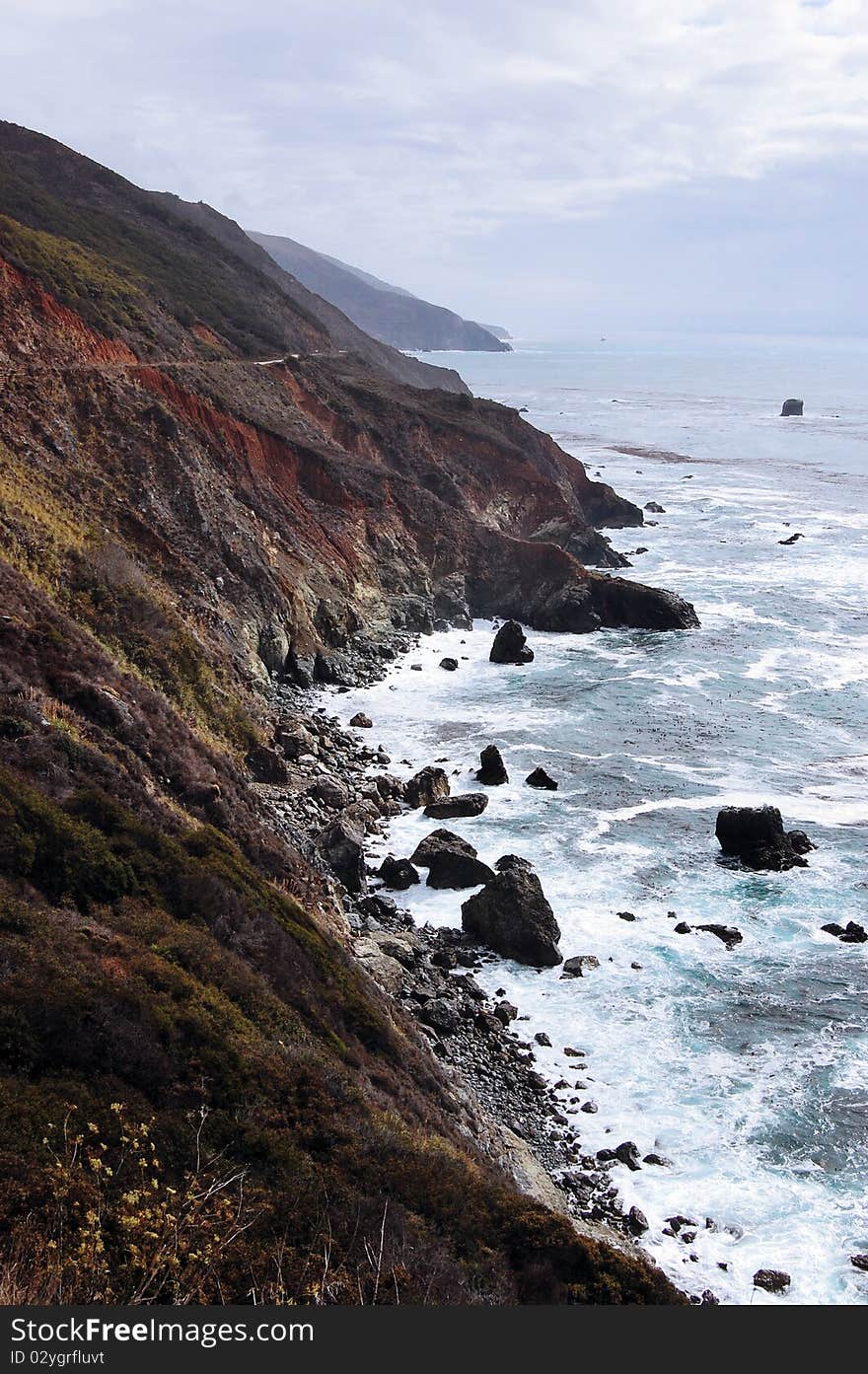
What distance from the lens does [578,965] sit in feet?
87.0

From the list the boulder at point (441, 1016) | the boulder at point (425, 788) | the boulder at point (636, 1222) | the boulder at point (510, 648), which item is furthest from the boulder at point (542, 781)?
the boulder at point (636, 1222)

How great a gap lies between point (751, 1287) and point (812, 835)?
18961mm

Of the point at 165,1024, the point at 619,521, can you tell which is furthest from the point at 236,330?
the point at 165,1024

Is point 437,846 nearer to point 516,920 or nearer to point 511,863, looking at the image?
point 511,863

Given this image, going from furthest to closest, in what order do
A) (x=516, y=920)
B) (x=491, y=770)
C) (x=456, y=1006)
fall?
(x=491, y=770) < (x=516, y=920) < (x=456, y=1006)

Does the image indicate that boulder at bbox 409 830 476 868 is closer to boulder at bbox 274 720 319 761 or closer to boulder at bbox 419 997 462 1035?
boulder at bbox 274 720 319 761

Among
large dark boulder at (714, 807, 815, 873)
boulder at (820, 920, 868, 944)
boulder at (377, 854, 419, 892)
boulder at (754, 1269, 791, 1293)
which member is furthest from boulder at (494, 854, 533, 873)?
boulder at (754, 1269, 791, 1293)

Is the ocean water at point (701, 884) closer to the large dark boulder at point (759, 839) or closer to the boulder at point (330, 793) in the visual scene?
the large dark boulder at point (759, 839)

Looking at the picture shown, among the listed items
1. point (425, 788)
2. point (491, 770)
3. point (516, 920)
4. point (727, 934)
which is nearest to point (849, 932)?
point (727, 934)

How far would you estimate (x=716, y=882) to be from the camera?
101 ft

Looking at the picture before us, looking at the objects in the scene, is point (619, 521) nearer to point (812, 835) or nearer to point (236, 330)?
point (236, 330)

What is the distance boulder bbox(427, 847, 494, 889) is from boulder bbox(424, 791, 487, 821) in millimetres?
4324

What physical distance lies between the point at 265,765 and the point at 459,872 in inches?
318

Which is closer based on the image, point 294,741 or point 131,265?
point 294,741
